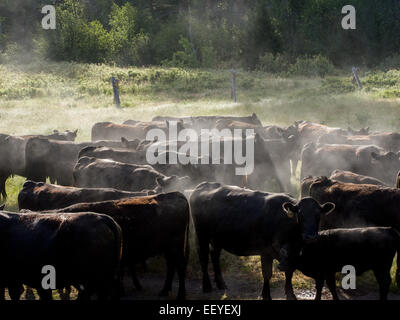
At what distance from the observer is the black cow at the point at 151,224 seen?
25.9ft

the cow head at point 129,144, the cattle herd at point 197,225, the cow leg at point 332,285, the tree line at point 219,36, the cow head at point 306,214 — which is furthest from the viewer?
the tree line at point 219,36

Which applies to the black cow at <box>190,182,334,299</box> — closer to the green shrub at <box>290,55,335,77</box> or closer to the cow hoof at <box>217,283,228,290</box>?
the cow hoof at <box>217,283,228,290</box>

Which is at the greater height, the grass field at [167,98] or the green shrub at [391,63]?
the green shrub at [391,63]

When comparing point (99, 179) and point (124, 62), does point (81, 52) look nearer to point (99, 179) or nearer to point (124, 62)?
point (124, 62)

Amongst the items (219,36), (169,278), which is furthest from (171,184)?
(219,36)

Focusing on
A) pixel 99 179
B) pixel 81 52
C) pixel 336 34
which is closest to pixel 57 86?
pixel 81 52

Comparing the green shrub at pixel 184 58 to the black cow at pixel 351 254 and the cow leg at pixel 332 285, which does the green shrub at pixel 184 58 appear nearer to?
the black cow at pixel 351 254

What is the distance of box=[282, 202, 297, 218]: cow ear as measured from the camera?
739cm

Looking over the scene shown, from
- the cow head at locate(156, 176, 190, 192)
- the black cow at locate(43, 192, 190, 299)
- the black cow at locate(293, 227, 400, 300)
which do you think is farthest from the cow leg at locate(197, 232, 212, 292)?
the black cow at locate(293, 227, 400, 300)

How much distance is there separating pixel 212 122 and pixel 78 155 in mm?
8423

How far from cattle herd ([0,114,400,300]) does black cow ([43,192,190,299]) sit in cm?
2

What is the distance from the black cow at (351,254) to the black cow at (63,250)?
2898 millimetres

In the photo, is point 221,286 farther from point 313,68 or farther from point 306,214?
point 313,68

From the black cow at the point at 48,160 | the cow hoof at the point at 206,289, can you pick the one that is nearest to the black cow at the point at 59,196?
the cow hoof at the point at 206,289
